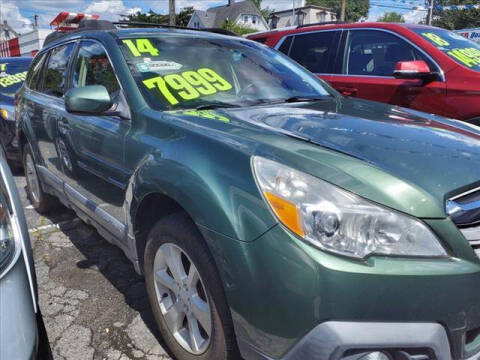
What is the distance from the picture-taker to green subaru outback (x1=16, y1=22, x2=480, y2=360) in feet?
4.40

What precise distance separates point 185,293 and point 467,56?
4.02 meters

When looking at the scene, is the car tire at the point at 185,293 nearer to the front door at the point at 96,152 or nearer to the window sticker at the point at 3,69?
the front door at the point at 96,152

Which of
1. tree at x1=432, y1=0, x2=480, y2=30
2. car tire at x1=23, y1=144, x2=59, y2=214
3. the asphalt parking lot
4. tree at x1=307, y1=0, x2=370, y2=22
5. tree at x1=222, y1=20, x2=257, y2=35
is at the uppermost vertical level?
tree at x1=307, y1=0, x2=370, y2=22

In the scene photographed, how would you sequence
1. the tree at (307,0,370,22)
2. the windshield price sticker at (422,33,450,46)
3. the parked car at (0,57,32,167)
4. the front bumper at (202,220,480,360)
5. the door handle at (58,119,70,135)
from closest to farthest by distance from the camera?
1. the front bumper at (202,220,480,360)
2. the door handle at (58,119,70,135)
3. the windshield price sticker at (422,33,450,46)
4. the parked car at (0,57,32,167)
5. the tree at (307,0,370,22)

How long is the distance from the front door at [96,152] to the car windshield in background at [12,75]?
11.9 feet

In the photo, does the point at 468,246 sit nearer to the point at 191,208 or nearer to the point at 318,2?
the point at 191,208

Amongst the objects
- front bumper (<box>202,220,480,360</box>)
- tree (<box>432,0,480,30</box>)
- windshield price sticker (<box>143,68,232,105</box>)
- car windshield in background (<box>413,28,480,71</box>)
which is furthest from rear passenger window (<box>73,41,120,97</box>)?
tree (<box>432,0,480,30</box>)

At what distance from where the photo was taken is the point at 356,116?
225 cm

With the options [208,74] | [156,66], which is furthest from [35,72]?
[208,74]

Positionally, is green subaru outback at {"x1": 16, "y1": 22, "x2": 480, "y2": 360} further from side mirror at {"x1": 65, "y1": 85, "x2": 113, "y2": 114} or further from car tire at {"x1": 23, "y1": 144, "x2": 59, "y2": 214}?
car tire at {"x1": 23, "y1": 144, "x2": 59, "y2": 214}

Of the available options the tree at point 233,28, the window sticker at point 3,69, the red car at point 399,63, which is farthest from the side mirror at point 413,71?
the tree at point 233,28

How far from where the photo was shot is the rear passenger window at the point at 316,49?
526 cm

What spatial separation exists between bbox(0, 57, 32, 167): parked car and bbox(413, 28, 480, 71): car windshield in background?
484 centimetres

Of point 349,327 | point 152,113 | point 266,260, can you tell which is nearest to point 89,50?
point 152,113
